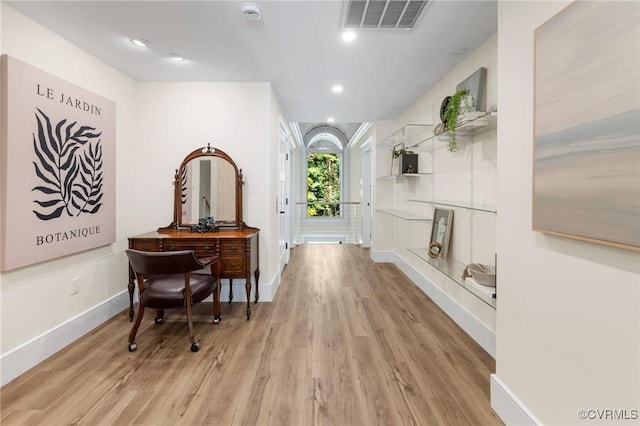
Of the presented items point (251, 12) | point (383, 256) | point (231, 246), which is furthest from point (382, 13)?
point (383, 256)

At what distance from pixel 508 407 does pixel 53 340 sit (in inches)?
122

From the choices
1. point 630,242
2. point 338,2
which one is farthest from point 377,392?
point 338,2

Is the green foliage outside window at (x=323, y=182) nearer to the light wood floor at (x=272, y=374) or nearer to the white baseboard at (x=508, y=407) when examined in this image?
the light wood floor at (x=272, y=374)

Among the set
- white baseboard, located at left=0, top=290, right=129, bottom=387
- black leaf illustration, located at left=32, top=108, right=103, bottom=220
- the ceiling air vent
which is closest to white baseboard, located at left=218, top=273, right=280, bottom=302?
white baseboard, located at left=0, top=290, right=129, bottom=387

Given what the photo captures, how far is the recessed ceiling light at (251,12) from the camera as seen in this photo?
202 cm

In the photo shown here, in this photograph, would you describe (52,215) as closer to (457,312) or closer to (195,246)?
(195,246)

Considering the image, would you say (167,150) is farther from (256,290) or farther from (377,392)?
(377,392)

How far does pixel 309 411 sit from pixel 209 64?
2.96 m

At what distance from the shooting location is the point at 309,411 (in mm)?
1744

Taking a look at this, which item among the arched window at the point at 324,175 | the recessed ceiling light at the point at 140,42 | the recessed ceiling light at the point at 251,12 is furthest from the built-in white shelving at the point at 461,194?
the arched window at the point at 324,175

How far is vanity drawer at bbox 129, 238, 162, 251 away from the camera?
295 centimetres

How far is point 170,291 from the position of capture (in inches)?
95.5

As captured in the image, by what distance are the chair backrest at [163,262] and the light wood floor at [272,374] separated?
646 millimetres

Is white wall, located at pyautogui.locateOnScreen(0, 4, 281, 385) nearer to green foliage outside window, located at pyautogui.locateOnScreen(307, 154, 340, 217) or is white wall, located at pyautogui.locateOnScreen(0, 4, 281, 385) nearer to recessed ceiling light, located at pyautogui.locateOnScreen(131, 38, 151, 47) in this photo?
recessed ceiling light, located at pyautogui.locateOnScreen(131, 38, 151, 47)
